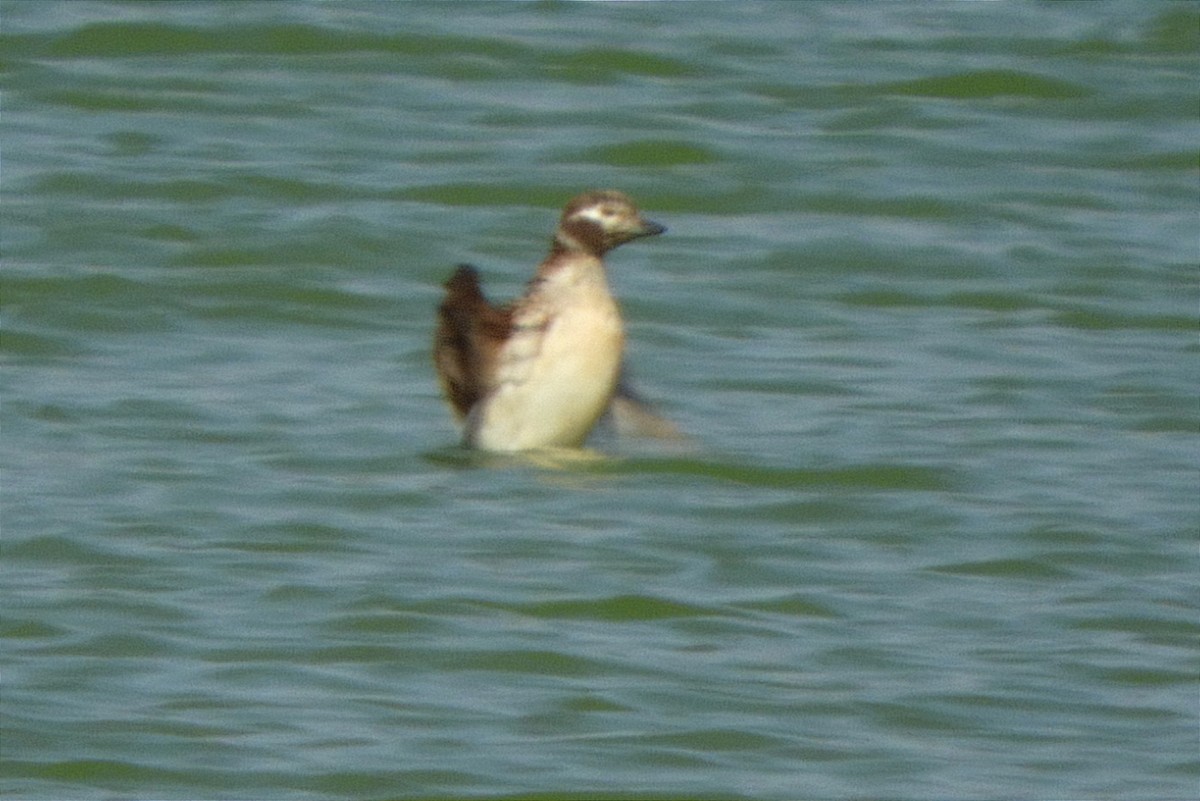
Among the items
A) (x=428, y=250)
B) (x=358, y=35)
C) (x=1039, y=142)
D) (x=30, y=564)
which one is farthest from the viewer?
(x=358, y=35)

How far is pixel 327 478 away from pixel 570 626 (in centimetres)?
189

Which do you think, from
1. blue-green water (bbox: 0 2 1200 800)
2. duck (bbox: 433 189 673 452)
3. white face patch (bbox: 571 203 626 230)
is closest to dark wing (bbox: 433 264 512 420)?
duck (bbox: 433 189 673 452)

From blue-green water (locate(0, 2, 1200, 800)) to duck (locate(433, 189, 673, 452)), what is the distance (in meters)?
0.16

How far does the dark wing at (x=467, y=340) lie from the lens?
11.5 meters

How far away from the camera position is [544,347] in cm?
1145

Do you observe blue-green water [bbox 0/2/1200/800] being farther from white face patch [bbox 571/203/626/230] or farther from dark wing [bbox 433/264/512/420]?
white face patch [bbox 571/203/626/230]

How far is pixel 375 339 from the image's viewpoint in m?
13.4

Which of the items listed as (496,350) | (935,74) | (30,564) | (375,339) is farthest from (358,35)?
(30,564)

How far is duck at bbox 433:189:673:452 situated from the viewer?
1143 centimetres

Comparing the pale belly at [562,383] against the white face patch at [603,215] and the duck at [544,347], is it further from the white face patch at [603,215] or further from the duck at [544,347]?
the white face patch at [603,215]

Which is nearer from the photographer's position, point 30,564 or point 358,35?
point 30,564

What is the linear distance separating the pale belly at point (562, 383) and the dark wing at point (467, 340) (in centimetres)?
8

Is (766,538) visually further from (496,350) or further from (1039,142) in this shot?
(1039,142)

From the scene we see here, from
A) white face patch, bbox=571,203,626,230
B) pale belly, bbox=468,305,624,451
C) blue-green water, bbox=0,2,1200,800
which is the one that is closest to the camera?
blue-green water, bbox=0,2,1200,800
